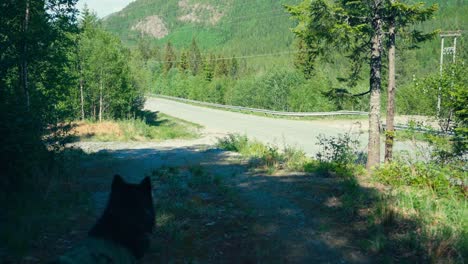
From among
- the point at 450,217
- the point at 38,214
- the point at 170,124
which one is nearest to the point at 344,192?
the point at 450,217

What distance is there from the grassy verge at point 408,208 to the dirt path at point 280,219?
285mm

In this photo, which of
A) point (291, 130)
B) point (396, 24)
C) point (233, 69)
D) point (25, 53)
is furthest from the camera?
point (233, 69)

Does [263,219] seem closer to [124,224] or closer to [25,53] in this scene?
[124,224]

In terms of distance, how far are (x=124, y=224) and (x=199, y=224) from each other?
365 centimetres

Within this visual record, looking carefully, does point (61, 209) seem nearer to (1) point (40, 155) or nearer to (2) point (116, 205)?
(1) point (40, 155)

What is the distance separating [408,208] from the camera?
275 inches

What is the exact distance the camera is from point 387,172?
948cm

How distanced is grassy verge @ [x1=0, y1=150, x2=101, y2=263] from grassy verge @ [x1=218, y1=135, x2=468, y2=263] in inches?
179

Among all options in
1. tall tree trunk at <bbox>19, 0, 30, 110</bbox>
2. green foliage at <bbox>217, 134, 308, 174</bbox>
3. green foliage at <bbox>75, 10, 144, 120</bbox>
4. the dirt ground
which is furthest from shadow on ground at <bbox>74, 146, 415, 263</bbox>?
green foliage at <bbox>75, 10, 144, 120</bbox>

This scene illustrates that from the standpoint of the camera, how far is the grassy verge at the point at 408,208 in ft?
18.2

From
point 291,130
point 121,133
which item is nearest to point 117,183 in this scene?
point 121,133

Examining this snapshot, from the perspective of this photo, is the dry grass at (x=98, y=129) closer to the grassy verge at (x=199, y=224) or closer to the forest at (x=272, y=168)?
the forest at (x=272, y=168)

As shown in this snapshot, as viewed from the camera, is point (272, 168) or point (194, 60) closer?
point (272, 168)

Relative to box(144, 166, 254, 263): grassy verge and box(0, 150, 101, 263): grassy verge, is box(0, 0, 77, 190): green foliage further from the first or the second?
box(144, 166, 254, 263): grassy verge
